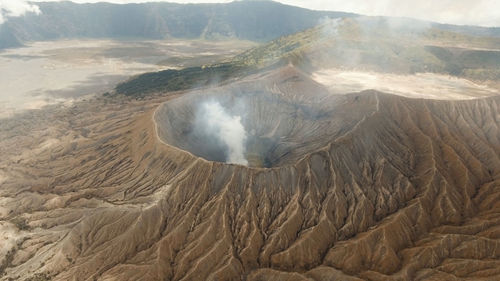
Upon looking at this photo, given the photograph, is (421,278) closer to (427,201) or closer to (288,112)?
(427,201)

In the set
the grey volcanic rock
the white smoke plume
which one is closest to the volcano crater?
the white smoke plume

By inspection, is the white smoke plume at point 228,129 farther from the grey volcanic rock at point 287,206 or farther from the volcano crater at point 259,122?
the grey volcanic rock at point 287,206

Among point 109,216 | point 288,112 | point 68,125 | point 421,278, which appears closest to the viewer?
point 421,278

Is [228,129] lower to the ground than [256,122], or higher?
lower

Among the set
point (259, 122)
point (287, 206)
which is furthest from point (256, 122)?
point (287, 206)

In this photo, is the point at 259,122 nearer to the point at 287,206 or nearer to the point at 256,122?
the point at 256,122

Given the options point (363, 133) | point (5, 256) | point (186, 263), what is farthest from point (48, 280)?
point (363, 133)

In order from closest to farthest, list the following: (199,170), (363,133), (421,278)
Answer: (421,278), (199,170), (363,133)

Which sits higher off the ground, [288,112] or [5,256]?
[288,112]
